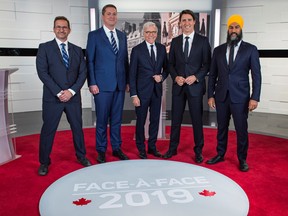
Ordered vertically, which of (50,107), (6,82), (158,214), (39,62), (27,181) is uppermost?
(39,62)

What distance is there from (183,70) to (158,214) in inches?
71.2

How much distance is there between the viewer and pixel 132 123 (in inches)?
210

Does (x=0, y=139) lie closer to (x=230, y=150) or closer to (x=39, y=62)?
(x=39, y=62)

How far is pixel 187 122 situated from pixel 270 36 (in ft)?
8.38

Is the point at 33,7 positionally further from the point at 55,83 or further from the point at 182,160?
the point at 182,160

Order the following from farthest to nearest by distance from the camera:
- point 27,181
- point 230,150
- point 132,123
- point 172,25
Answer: point 172,25 < point 132,123 < point 230,150 < point 27,181

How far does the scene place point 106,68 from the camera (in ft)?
10.7

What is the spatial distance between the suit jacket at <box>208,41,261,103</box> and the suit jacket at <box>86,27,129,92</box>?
1.03 meters

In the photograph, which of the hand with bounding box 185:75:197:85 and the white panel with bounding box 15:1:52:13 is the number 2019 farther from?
the white panel with bounding box 15:1:52:13

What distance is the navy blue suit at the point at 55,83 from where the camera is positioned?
294 centimetres

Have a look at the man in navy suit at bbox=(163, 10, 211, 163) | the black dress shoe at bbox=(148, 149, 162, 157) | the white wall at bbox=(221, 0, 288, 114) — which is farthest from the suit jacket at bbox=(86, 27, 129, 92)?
the white wall at bbox=(221, 0, 288, 114)

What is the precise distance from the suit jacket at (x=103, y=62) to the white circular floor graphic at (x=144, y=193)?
107 cm

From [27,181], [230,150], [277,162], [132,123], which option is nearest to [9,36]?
[132,123]

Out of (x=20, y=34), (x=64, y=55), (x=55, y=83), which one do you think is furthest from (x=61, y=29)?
(x=20, y=34)
